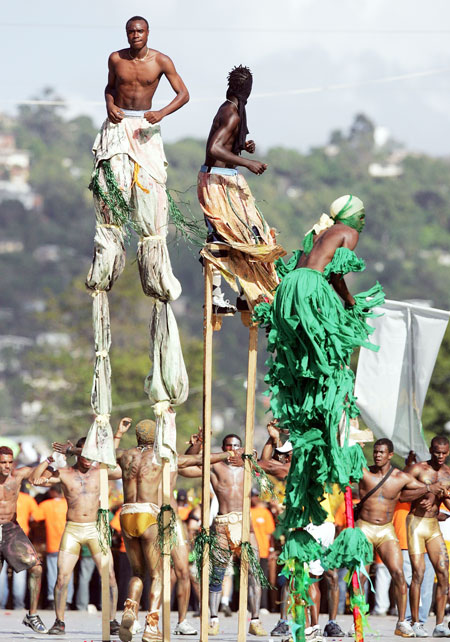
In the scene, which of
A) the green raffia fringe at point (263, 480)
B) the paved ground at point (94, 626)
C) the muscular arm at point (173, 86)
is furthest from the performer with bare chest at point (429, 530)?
the muscular arm at point (173, 86)

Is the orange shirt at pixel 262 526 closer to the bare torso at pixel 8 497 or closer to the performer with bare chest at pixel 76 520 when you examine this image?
the performer with bare chest at pixel 76 520

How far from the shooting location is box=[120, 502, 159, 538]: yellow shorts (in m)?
12.6

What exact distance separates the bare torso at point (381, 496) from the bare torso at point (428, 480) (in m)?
0.18

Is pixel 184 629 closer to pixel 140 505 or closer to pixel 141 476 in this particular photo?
pixel 140 505

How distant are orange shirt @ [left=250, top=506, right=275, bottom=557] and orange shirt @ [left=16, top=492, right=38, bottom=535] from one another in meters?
2.34

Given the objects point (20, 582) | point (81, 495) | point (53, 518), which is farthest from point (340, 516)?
point (20, 582)

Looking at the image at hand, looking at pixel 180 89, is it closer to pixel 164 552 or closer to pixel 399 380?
pixel 164 552

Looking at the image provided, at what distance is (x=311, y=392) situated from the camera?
10.2m

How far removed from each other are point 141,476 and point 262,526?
4088 mm

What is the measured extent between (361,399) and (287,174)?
16661cm

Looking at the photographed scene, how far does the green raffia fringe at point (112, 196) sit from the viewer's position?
36.2 feet

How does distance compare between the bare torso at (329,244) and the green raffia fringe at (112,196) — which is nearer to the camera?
the bare torso at (329,244)

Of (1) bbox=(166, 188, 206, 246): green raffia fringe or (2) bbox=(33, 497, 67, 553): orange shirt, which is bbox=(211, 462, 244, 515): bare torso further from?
(1) bbox=(166, 188, 206, 246): green raffia fringe

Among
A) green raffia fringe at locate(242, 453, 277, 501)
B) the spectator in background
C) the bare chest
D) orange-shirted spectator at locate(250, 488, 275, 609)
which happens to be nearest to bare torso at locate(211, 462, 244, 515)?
the spectator in background
